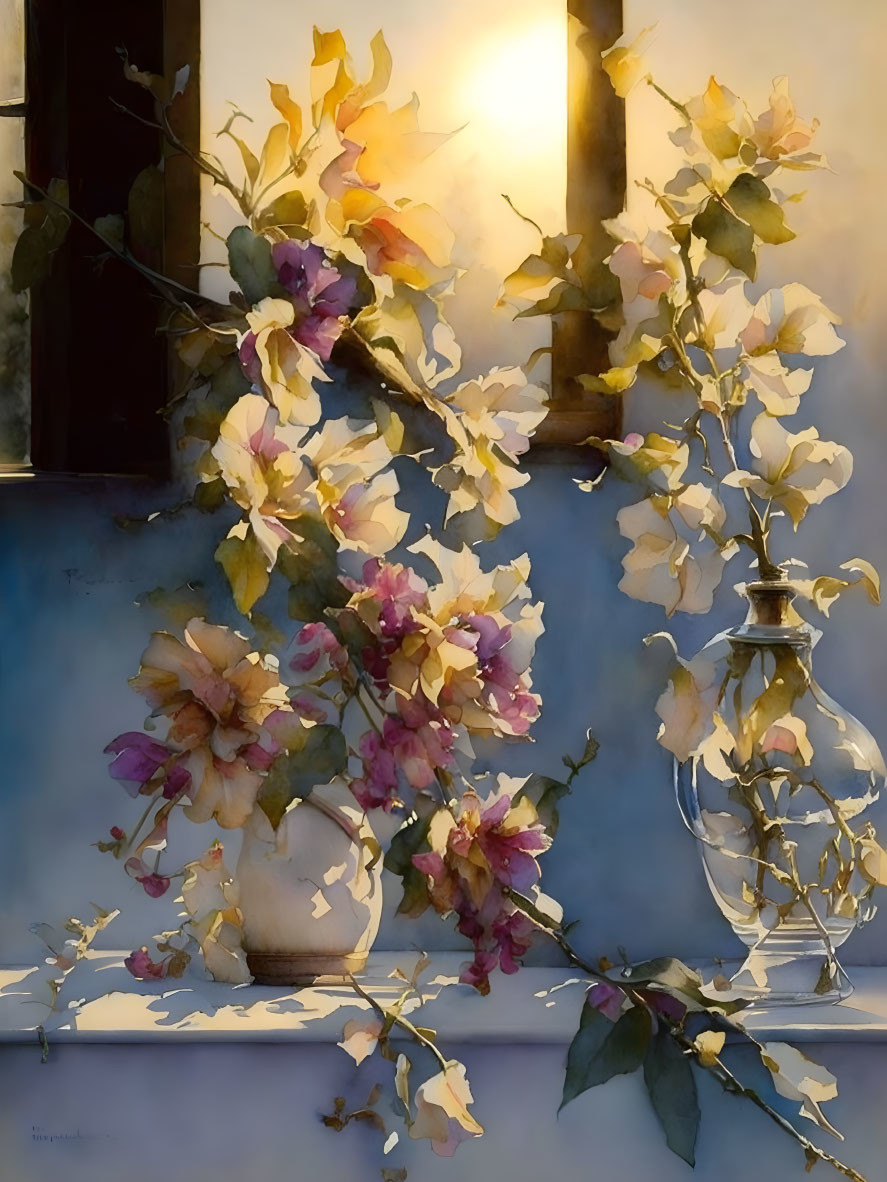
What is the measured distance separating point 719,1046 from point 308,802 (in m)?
0.32

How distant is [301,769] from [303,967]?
0.65 ft

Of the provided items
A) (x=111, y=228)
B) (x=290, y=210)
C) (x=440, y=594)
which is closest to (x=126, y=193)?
(x=111, y=228)

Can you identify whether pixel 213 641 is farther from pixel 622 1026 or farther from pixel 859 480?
pixel 859 480

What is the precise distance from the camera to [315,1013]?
0.78 m

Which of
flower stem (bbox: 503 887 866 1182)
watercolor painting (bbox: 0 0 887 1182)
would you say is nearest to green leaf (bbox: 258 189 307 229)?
watercolor painting (bbox: 0 0 887 1182)

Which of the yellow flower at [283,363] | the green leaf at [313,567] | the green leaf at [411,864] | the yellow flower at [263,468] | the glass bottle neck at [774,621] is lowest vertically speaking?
the green leaf at [411,864]

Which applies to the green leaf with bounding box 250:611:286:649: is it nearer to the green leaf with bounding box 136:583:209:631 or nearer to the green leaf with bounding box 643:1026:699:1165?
the green leaf with bounding box 136:583:209:631

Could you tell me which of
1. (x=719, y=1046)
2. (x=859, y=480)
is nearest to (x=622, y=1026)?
(x=719, y=1046)

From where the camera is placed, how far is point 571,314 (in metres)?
0.90

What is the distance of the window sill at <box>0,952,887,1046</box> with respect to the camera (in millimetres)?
765

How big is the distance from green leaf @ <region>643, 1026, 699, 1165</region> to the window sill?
53 millimetres

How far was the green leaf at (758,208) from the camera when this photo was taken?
0.75 meters

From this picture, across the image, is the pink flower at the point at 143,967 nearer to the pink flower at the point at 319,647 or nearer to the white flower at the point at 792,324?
the pink flower at the point at 319,647
